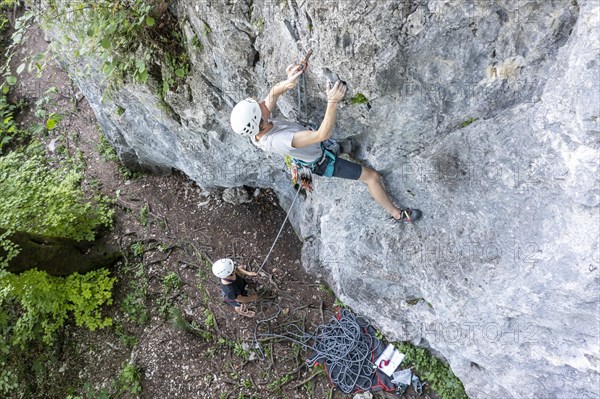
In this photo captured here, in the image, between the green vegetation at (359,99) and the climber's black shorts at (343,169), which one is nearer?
the green vegetation at (359,99)

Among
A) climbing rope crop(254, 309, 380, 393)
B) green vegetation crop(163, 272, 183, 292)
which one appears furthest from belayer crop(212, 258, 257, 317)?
green vegetation crop(163, 272, 183, 292)

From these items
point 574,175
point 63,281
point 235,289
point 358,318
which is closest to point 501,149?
point 574,175

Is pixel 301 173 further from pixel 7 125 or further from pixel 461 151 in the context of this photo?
pixel 7 125

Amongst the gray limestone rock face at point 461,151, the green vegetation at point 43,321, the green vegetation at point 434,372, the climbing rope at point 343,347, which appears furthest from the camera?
the green vegetation at point 43,321

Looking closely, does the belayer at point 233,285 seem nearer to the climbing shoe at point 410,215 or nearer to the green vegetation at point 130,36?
the green vegetation at point 130,36

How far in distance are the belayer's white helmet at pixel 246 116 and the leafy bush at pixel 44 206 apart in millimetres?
4914

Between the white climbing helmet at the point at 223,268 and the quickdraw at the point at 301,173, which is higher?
Answer: the quickdraw at the point at 301,173

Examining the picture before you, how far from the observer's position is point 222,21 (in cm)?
463

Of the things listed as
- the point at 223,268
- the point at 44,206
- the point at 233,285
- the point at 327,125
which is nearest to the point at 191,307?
the point at 233,285

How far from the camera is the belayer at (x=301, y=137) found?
3.92 meters

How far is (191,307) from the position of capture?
753 centimetres

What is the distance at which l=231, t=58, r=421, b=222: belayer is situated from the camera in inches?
154

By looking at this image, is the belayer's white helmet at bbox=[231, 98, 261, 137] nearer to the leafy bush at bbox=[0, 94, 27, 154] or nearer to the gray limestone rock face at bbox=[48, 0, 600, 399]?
the gray limestone rock face at bbox=[48, 0, 600, 399]

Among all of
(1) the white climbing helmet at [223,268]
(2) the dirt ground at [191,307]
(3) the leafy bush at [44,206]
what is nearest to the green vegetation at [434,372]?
(2) the dirt ground at [191,307]
